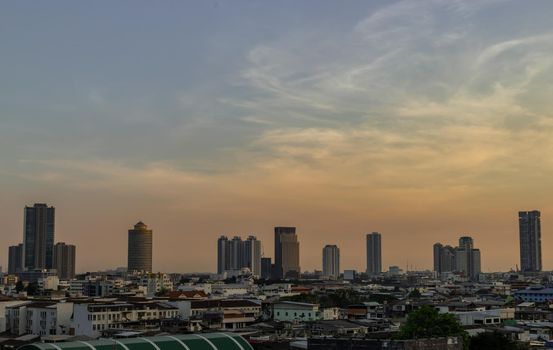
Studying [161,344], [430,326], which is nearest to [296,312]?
[430,326]

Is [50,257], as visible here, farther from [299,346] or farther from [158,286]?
[299,346]

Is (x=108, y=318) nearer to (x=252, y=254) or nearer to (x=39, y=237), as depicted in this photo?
(x=39, y=237)

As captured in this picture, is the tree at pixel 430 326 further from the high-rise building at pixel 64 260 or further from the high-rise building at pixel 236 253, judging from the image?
the high-rise building at pixel 236 253

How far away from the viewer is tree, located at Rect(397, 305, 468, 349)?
86.3ft

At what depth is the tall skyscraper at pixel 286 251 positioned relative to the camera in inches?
6919

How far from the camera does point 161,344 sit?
18.7m

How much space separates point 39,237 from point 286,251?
2457 inches

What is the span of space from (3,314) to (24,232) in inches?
3597

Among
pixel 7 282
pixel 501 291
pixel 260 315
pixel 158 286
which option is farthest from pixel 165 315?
pixel 7 282

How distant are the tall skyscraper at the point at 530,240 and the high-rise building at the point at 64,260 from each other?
290 feet

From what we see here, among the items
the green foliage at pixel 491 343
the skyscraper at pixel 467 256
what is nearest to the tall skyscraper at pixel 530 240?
the skyscraper at pixel 467 256

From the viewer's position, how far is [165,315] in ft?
154

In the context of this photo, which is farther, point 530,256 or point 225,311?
point 530,256

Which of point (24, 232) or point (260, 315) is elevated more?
point (24, 232)
